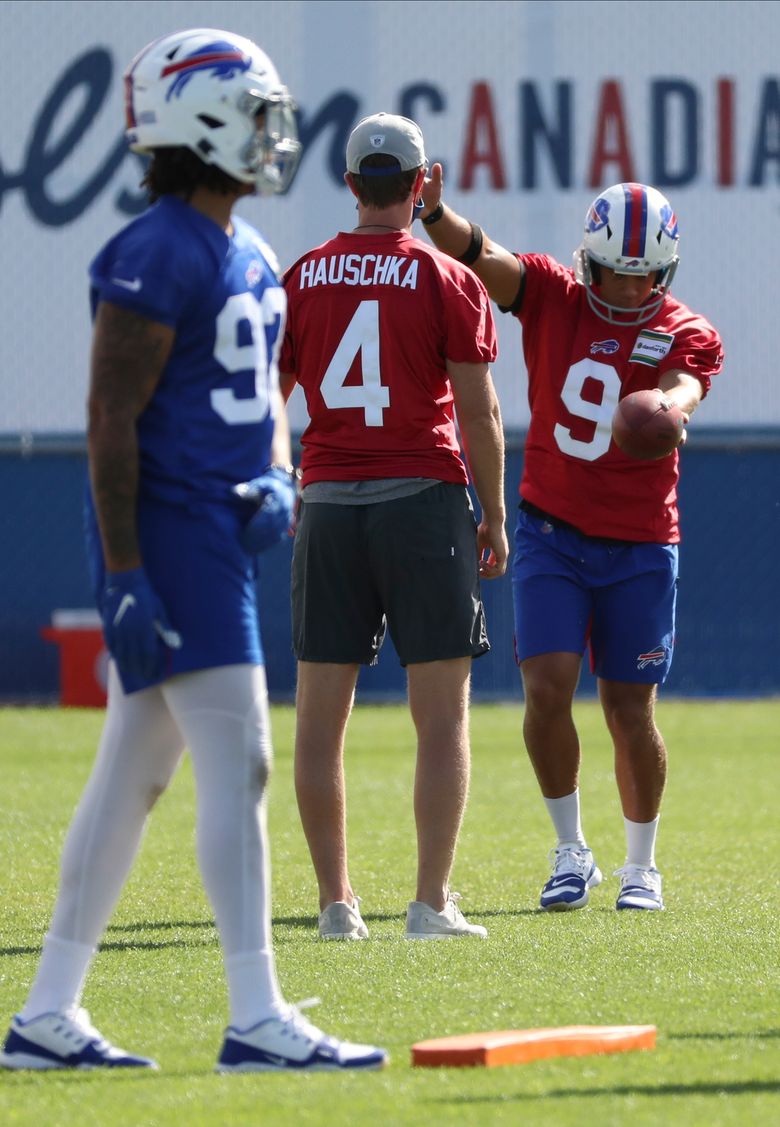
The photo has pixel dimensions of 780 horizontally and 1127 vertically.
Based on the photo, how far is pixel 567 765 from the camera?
6.00m

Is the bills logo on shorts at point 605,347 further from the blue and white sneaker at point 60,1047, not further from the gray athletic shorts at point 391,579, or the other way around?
the blue and white sneaker at point 60,1047

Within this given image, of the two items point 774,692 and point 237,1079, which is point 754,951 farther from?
point 774,692

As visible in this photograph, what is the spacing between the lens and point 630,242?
5.87 metres

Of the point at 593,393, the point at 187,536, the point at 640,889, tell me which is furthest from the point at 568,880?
the point at 187,536

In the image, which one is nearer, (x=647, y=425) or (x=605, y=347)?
(x=647, y=425)

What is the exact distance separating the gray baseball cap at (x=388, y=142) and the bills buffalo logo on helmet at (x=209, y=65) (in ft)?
4.81

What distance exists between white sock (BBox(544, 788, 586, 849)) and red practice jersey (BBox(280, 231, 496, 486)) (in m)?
1.22

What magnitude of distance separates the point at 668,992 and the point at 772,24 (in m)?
15.4

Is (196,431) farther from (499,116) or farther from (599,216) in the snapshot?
(499,116)

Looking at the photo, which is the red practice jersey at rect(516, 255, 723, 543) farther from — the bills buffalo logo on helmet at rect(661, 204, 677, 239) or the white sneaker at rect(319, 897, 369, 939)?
the white sneaker at rect(319, 897, 369, 939)

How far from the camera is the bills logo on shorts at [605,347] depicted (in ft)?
19.8

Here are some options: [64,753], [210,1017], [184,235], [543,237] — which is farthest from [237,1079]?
[543,237]

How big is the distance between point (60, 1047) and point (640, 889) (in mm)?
2542

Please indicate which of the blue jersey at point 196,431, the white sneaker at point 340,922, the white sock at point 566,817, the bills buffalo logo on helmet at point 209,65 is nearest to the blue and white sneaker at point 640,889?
the white sock at point 566,817
